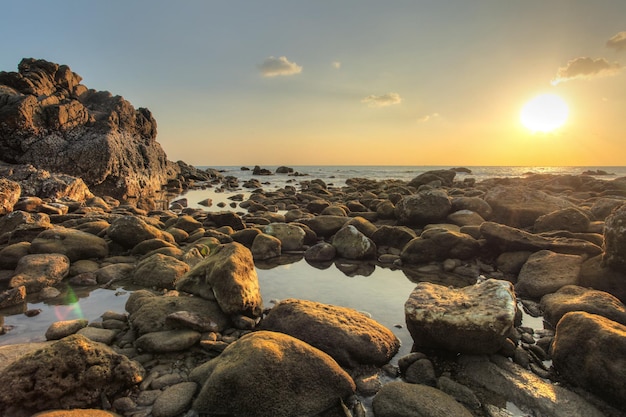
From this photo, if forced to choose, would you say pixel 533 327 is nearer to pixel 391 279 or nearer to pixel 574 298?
pixel 574 298

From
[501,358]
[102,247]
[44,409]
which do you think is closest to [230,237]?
[102,247]

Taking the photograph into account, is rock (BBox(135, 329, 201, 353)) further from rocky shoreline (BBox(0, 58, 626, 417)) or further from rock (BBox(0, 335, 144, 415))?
rock (BBox(0, 335, 144, 415))

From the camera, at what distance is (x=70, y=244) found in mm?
6773

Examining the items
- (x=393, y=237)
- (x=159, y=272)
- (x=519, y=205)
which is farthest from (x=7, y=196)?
(x=519, y=205)

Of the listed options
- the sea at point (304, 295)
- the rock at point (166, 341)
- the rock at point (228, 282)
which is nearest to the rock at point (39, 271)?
the sea at point (304, 295)

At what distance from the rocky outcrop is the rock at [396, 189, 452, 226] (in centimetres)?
1552

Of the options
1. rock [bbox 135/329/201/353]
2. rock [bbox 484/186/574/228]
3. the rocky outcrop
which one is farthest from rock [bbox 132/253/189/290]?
the rocky outcrop

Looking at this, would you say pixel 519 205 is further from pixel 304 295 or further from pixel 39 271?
pixel 39 271

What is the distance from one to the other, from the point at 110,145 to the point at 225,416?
61.1 ft

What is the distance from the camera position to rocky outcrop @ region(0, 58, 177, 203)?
49.4ft

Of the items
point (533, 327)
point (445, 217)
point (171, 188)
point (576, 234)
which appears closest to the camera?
point (533, 327)

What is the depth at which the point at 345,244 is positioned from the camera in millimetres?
8227

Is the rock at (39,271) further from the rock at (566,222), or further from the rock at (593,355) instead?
the rock at (566,222)

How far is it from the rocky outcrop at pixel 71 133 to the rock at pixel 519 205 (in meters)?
18.2
